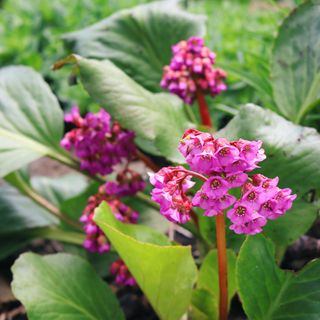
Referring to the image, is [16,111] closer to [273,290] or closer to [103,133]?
[103,133]

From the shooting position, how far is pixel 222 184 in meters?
0.87

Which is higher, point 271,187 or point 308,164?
point 271,187

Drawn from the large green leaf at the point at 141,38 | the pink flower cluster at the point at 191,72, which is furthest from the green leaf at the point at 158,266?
the large green leaf at the point at 141,38

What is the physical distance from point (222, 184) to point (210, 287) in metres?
0.47

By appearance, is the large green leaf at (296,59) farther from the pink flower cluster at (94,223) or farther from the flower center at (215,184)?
the flower center at (215,184)

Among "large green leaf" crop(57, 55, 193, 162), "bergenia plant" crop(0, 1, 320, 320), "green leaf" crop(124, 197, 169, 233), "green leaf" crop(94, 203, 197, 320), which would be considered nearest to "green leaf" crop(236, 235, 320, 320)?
"bergenia plant" crop(0, 1, 320, 320)

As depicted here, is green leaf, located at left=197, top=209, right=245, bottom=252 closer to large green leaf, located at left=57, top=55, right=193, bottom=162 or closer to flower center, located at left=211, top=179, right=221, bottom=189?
large green leaf, located at left=57, top=55, right=193, bottom=162

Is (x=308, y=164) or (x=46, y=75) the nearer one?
(x=308, y=164)

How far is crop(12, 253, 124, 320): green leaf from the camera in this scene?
1.18 meters

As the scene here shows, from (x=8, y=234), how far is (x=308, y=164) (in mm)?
927

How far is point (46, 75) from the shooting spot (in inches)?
112

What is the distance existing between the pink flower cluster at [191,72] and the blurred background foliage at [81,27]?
→ 517 millimetres

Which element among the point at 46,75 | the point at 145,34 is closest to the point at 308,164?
the point at 145,34

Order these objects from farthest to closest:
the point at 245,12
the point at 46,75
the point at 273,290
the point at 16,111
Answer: the point at 245,12 < the point at 46,75 < the point at 16,111 < the point at 273,290
